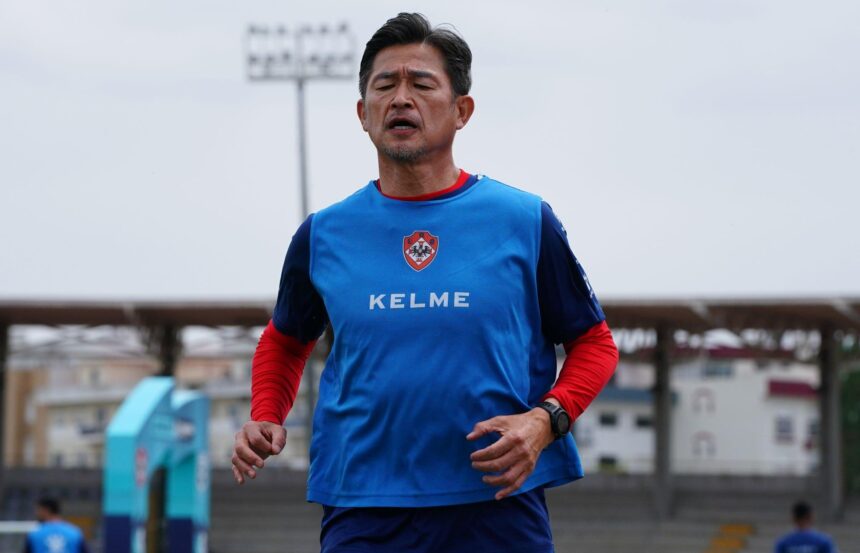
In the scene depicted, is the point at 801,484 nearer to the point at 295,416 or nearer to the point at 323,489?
the point at 323,489

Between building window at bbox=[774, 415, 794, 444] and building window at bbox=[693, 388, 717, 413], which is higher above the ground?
building window at bbox=[693, 388, 717, 413]

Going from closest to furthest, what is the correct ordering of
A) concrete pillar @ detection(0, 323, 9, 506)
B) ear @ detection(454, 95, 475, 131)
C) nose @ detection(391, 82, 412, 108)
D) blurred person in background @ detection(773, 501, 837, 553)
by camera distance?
nose @ detection(391, 82, 412, 108)
ear @ detection(454, 95, 475, 131)
blurred person in background @ detection(773, 501, 837, 553)
concrete pillar @ detection(0, 323, 9, 506)

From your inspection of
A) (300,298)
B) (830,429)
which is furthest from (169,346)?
(300,298)

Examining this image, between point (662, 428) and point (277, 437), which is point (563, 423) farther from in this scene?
point (662, 428)

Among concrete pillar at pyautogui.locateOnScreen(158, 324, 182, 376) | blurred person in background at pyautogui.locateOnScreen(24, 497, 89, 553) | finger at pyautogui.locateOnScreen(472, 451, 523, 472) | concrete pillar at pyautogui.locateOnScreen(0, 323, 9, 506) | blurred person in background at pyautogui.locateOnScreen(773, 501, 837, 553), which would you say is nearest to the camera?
finger at pyautogui.locateOnScreen(472, 451, 523, 472)

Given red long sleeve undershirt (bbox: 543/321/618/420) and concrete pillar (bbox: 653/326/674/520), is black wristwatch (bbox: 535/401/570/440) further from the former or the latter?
concrete pillar (bbox: 653/326/674/520)

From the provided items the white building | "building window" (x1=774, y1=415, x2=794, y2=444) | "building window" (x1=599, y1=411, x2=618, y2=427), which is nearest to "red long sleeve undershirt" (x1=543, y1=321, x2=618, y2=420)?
the white building

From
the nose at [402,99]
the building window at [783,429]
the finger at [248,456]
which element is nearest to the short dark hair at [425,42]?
the nose at [402,99]

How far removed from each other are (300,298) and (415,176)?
429 mm

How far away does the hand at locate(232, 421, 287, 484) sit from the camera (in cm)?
351

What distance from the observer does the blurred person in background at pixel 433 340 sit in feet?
11.1

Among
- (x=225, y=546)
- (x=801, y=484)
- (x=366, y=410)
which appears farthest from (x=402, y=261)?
(x=801, y=484)

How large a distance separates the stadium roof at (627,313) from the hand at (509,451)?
2979 centimetres

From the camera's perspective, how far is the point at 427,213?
352 centimetres
